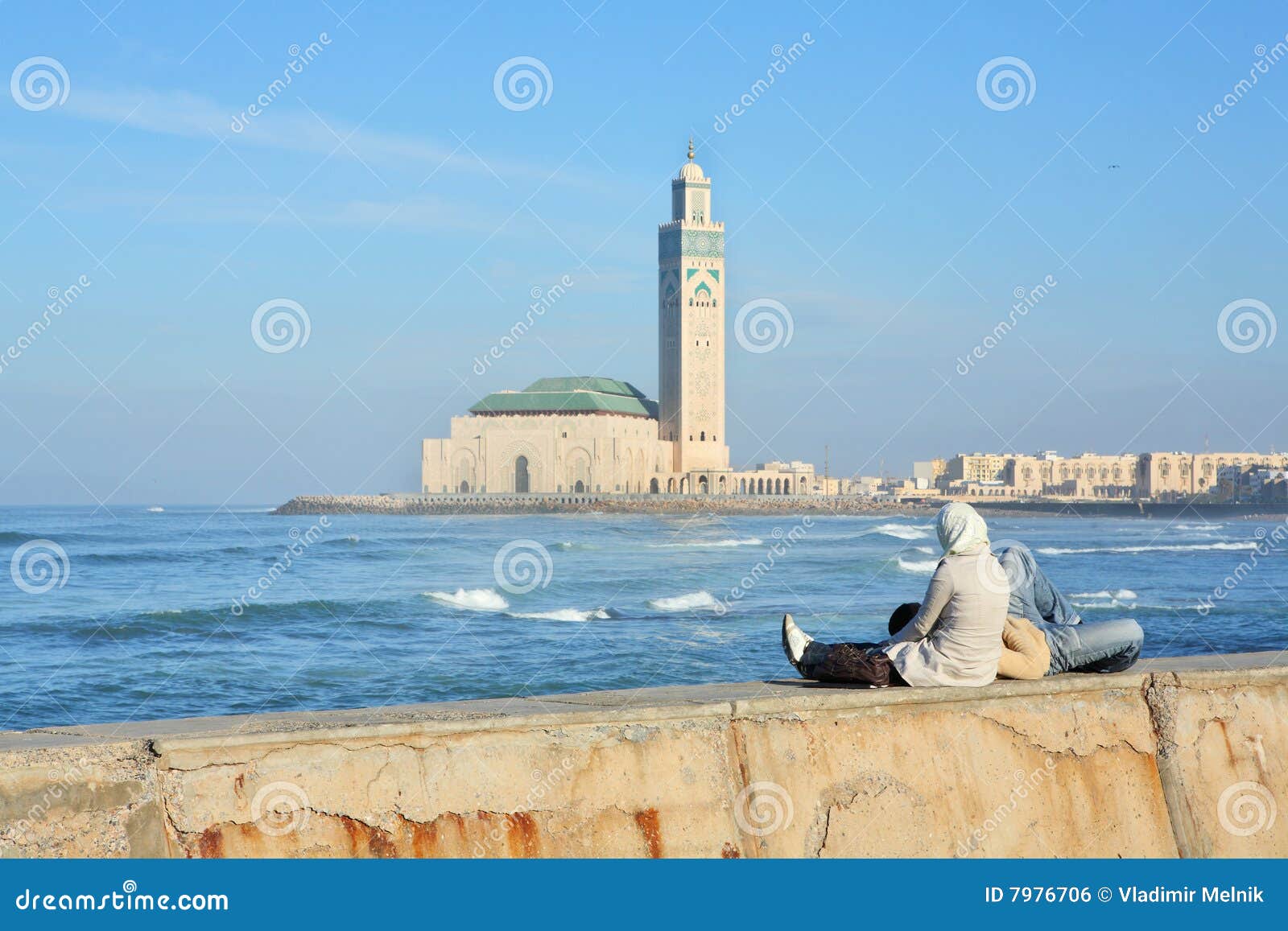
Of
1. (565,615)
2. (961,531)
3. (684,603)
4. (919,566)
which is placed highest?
(919,566)

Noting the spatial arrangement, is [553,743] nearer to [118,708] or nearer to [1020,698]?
[1020,698]

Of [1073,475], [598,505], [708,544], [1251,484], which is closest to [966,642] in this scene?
[708,544]

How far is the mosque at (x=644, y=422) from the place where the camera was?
8150cm

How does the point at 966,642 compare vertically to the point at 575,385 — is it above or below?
below

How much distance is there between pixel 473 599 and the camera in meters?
20.8

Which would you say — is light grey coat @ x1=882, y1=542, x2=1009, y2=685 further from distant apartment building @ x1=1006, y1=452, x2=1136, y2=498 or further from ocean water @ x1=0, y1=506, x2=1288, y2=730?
distant apartment building @ x1=1006, y1=452, x2=1136, y2=498

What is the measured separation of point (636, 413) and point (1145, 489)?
47.6 metres

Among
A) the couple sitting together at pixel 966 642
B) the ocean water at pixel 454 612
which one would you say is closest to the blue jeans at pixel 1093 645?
the couple sitting together at pixel 966 642

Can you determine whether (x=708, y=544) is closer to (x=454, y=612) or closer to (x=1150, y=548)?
(x=1150, y=548)

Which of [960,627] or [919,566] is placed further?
[919,566]

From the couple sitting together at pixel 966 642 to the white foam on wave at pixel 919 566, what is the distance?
23090 millimetres

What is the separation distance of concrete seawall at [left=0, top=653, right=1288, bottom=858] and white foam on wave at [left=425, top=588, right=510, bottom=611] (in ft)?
52.4

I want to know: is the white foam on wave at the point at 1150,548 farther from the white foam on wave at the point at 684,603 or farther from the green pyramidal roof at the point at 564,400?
the green pyramidal roof at the point at 564,400

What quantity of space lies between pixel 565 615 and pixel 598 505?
61.5 metres
